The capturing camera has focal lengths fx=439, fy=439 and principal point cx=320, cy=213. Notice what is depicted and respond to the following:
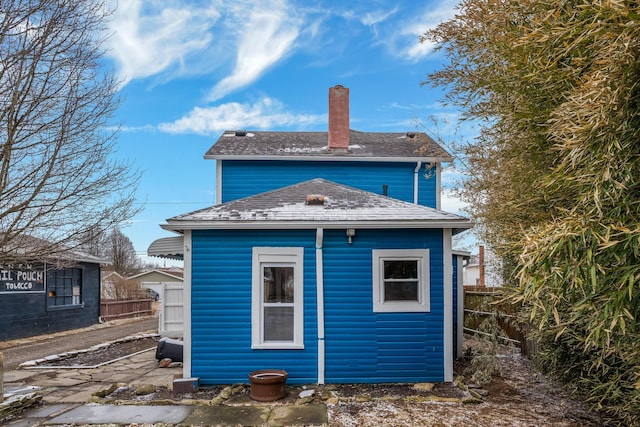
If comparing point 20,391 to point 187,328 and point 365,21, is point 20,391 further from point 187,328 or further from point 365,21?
point 365,21

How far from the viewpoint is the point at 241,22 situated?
10484 mm

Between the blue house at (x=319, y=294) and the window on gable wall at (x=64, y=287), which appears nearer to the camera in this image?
the blue house at (x=319, y=294)

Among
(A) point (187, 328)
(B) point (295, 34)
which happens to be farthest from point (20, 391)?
(B) point (295, 34)

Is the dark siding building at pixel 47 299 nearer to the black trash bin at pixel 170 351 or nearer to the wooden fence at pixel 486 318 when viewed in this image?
the black trash bin at pixel 170 351

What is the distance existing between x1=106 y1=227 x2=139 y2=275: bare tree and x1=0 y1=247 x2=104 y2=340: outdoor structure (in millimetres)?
20648

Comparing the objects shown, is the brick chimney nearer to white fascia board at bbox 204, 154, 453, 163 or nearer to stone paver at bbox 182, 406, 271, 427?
white fascia board at bbox 204, 154, 453, 163

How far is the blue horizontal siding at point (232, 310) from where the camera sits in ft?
23.6

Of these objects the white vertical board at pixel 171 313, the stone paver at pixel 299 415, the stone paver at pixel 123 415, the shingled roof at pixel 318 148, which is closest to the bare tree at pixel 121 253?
the white vertical board at pixel 171 313

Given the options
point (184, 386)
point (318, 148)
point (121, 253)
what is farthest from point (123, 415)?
point (121, 253)

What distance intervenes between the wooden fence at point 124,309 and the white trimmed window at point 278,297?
565 inches

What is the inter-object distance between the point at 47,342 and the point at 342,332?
10599mm

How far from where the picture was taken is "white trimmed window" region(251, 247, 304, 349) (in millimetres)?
7266

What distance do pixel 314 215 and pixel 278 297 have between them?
152cm

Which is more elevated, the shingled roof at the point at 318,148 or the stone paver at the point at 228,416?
the shingled roof at the point at 318,148
